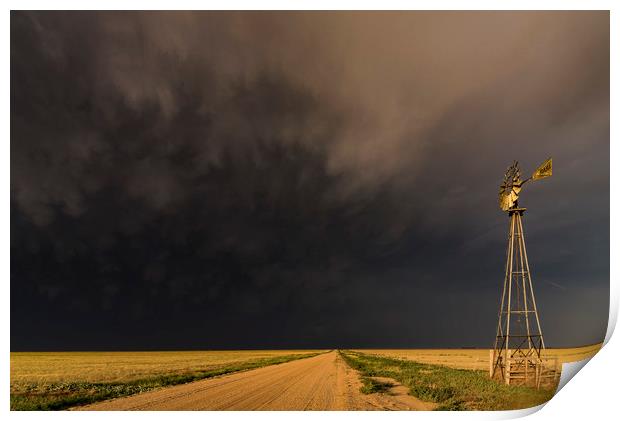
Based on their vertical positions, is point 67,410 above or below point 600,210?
below

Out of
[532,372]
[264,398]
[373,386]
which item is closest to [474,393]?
[532,372]

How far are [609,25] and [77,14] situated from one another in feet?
37.5

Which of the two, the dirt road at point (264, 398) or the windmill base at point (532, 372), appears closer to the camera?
the windmill base at point (532, 372)

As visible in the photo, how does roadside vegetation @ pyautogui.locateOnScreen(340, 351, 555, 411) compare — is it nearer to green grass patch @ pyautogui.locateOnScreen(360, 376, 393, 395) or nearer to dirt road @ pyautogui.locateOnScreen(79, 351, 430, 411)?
green grass patch @ pyautogui.locateOnScreen(360, 376, 393, 395)

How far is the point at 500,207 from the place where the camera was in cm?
993

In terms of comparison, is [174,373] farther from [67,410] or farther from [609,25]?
[609,25]

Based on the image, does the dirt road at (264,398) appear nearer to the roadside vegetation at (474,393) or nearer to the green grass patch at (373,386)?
the green grass patch at (373,386)

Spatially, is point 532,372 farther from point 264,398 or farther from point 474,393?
point 264,398

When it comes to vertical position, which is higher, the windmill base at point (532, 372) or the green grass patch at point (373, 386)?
the windmill base at point (532, 372)

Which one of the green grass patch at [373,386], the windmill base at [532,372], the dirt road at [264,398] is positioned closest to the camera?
the windmill base at [532,372]

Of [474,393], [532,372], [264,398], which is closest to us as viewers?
[532,372]

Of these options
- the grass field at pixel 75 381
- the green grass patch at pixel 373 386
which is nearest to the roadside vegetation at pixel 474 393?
the green grass patch at pixel 373 386
